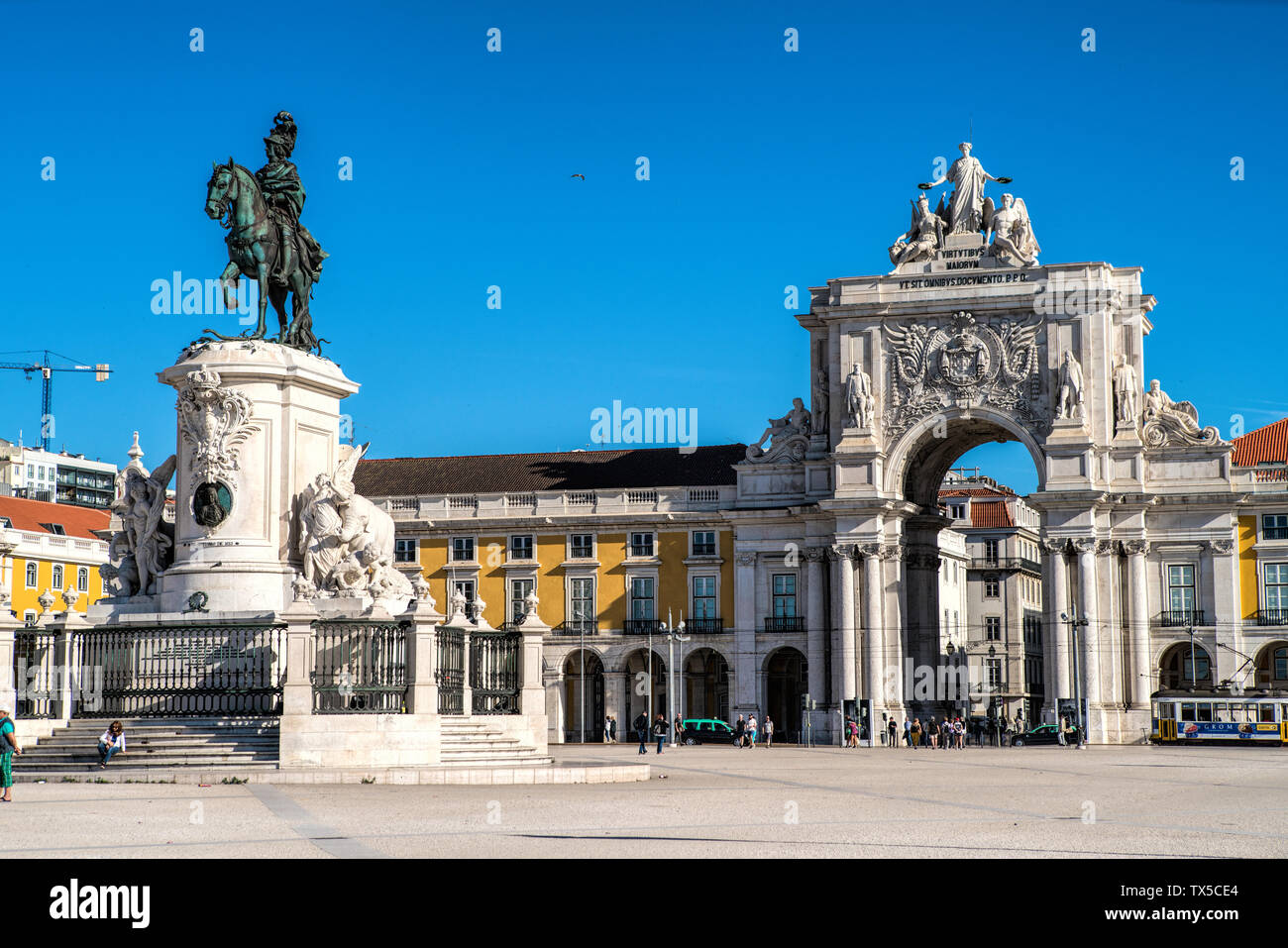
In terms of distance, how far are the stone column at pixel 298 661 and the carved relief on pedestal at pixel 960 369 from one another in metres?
45.9

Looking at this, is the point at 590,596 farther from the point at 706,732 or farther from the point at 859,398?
the point at 859,398

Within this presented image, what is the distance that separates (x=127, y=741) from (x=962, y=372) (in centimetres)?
4702

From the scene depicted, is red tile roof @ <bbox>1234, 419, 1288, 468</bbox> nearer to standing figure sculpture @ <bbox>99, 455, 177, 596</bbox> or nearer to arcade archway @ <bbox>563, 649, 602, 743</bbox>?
arcade archway @ <bbox>563, 649, 602, 743</bbox>

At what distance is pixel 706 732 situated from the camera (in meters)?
68.6

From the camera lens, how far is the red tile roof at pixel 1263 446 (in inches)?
2842

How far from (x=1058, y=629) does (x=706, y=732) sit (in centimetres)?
Answer: 1351

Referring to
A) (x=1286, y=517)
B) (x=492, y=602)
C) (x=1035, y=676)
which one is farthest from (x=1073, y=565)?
(x=1035, y=676)

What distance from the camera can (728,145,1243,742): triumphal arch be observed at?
6544cm

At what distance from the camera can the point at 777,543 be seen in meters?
71.6

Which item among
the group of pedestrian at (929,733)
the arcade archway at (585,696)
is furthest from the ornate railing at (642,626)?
the group of pedestrian at (929,733)

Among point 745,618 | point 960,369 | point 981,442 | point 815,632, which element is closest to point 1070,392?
point 960,369

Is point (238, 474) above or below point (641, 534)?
below

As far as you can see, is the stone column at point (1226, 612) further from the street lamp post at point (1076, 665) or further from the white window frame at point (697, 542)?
the white window frame at point (697, 542)
